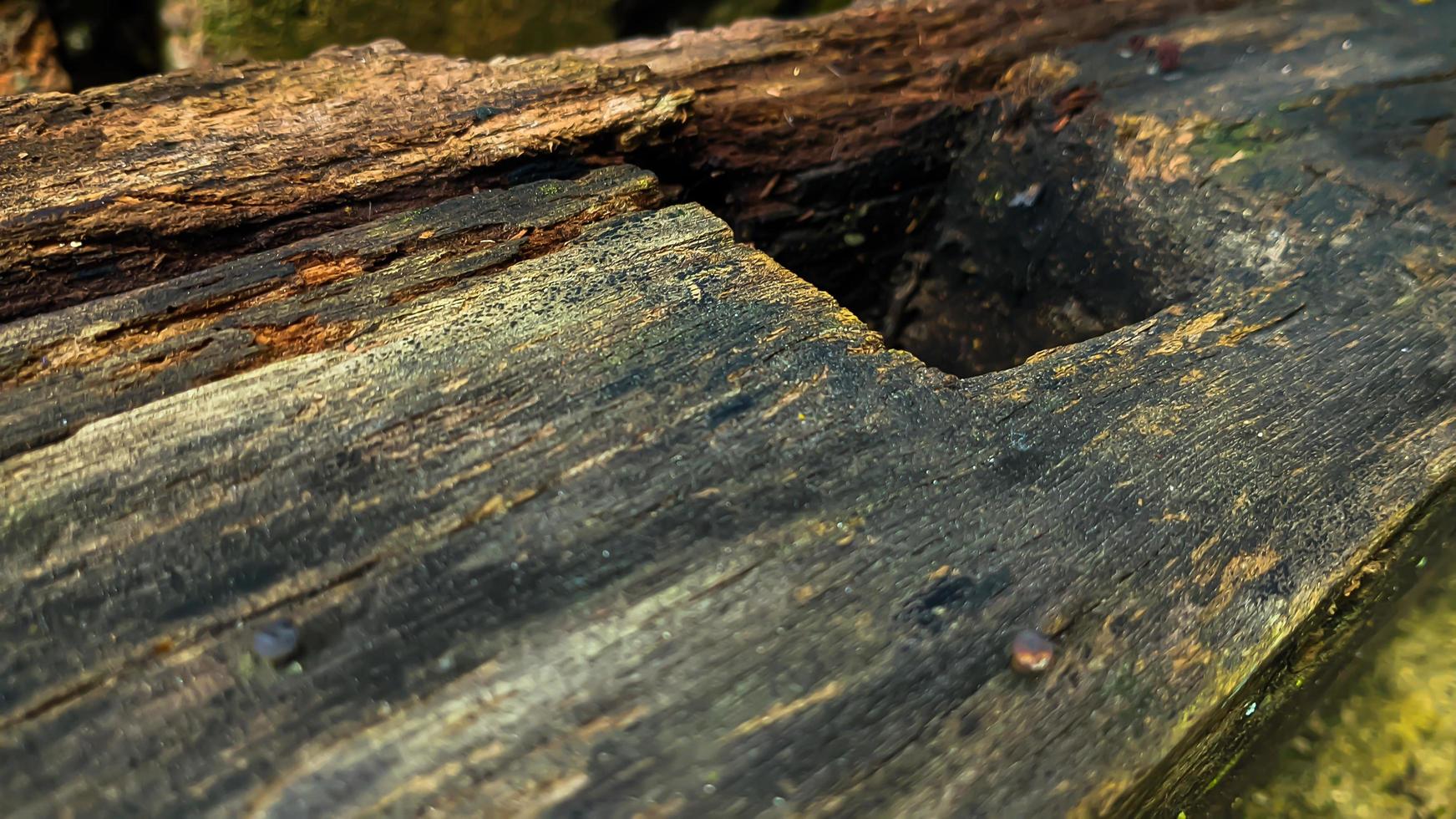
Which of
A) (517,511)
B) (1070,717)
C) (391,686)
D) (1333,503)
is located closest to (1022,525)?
(1070,717)

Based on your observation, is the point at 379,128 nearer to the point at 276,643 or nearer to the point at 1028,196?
the point at 276,643

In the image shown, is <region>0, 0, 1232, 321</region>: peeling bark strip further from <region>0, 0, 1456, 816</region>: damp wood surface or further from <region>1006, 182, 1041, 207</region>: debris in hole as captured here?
<region>1006, 182, 1041, 207</region>: debris in hole

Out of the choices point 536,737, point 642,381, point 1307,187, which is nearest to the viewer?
point 536,737

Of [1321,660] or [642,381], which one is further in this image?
[1321,660]

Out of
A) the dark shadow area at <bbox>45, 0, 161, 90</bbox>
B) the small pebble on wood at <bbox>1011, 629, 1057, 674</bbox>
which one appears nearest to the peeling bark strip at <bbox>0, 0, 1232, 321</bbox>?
the small pebble on wood at <bbox>1011, 629, 1057, 674</bbox>

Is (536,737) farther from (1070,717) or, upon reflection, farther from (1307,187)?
(1307,187)

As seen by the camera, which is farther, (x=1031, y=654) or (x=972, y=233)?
(x=972, y=233)

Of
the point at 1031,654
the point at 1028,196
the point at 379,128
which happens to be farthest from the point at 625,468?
the point at 1028,196
